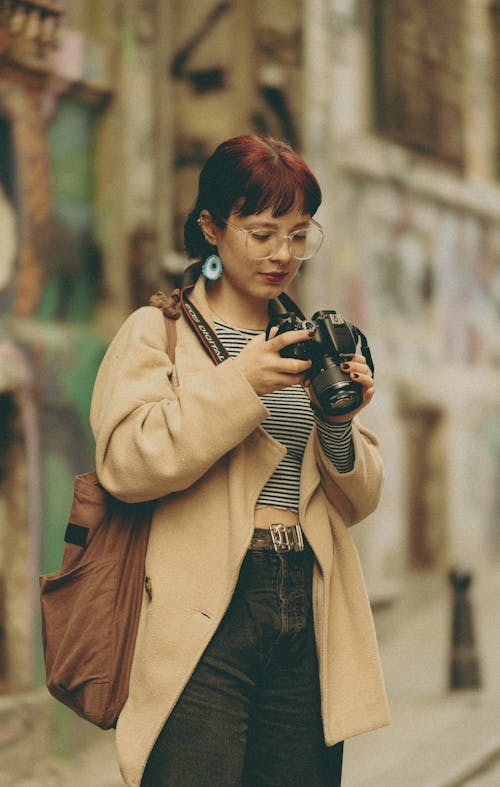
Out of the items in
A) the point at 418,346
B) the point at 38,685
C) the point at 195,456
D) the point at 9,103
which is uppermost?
the point at 9,103

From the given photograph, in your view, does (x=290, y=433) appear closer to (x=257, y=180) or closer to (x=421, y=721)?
(x=257, y=180)

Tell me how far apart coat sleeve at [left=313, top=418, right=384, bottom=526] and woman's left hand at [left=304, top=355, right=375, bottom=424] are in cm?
12

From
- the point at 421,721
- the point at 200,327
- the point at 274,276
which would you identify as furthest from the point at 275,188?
the point at 421,721

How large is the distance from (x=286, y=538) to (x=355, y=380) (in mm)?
347

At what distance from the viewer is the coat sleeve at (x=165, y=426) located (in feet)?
7.88

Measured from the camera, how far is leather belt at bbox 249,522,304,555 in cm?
254

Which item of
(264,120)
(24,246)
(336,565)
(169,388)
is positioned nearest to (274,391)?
(169,388)

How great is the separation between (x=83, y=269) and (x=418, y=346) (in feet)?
15.1

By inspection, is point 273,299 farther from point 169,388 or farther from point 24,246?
point 24,246

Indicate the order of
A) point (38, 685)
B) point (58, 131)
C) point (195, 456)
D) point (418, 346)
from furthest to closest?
point (418, 346)
point (58, 131)
point (38, 685)
point (195, 456)

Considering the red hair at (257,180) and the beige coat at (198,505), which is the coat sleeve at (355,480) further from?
the red hair at (257,180)

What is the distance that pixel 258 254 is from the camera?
258 cm

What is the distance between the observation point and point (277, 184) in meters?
2.54

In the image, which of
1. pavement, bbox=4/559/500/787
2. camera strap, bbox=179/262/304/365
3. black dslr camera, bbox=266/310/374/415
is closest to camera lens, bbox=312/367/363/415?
black dslr camera, bbox=266/310/374/415
